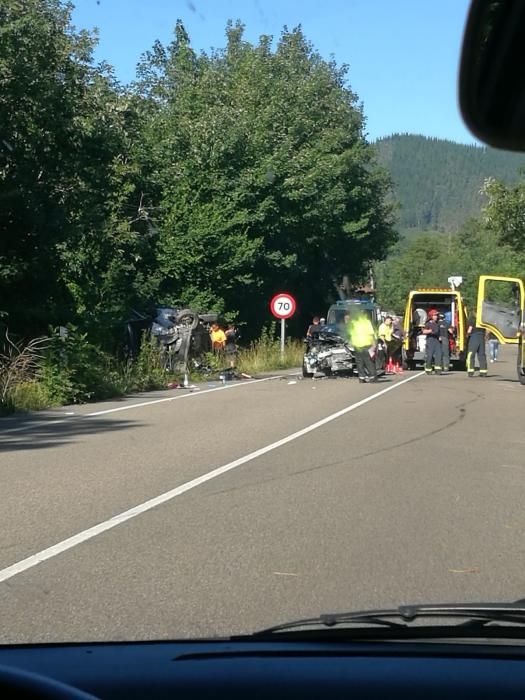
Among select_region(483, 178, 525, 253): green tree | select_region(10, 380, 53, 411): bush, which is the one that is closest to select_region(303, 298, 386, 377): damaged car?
select_region(10, 380, 53, 411): bush

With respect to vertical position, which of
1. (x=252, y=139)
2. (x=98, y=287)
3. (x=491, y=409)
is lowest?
(x=491, y=409)

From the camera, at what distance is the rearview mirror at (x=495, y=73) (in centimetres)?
278

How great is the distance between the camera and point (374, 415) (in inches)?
702

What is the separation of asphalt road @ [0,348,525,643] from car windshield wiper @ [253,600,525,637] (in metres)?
1.47

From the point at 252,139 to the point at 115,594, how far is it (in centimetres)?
3562

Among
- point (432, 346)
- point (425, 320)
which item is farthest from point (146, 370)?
point (425, 320)

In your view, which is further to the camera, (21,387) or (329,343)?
(329,343)

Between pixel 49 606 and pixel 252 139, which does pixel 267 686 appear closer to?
pixel 49 606

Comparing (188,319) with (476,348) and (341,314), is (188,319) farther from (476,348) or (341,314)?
(476,348)

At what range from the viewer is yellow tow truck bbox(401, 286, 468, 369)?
35656 mm

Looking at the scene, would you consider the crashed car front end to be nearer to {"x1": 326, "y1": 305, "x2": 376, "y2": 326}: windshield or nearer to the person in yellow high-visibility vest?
the person in yellow high-visibility vest

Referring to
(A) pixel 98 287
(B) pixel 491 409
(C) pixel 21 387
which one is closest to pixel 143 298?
(A) pixel 98 287

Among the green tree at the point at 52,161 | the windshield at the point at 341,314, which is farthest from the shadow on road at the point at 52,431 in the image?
the windshield at the point at 341,314

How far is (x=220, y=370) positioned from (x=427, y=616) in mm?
28127
